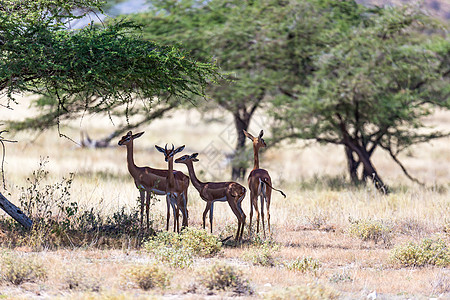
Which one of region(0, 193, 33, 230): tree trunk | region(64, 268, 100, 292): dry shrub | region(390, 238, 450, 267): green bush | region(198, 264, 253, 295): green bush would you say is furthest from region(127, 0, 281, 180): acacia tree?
region(64, 268, 100, 292): dry shrub

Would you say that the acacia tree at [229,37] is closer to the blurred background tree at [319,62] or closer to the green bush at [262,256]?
the blurred background tree at [319,62]

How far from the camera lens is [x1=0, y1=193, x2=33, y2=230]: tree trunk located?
33.4 feet

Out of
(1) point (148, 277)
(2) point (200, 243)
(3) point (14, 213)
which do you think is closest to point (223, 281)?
(1) point (148, 277)

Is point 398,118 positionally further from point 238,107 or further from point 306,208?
point 306,208

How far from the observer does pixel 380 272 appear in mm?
8844

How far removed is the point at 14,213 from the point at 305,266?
199 inches

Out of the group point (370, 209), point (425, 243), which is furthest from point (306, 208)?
point (425, 243)

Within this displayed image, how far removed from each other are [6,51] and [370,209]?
27.7 ft

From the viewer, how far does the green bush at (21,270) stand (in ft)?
24.6

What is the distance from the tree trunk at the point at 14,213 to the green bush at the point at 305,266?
15.1ft

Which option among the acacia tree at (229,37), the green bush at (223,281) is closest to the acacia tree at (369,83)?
the acacia tree at (229,37)

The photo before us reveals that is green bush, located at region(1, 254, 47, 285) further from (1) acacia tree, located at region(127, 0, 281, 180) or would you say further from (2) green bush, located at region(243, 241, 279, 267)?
(1) acacia tree, located at region(127, 0, 281, 180)

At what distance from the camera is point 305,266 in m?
8.62

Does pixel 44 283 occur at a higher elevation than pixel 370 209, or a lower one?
lower
